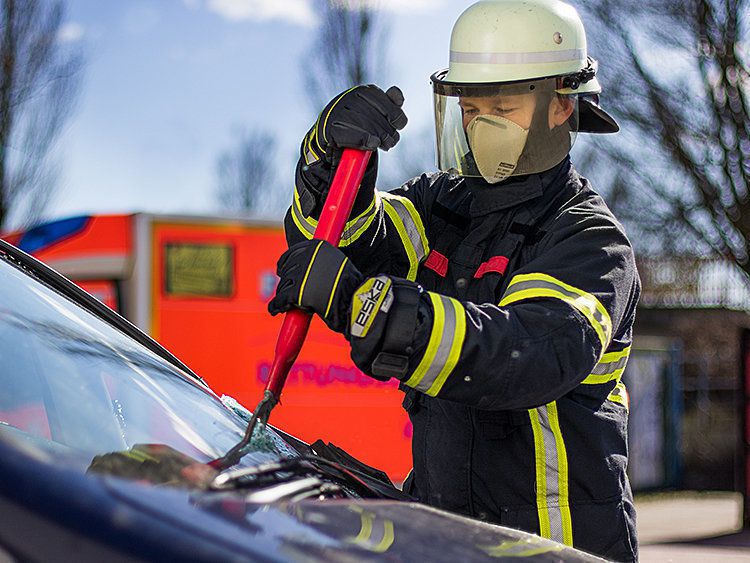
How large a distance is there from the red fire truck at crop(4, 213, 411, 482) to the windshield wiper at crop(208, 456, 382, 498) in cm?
538

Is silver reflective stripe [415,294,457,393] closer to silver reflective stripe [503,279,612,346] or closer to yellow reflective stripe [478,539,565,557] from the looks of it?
silver reflective stripe [503,279,612,346]

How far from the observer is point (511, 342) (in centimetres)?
187

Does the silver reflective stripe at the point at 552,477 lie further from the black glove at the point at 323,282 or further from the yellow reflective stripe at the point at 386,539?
the yellow reflective stripe at the point at 386,539

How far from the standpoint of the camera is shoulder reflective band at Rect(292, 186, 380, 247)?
92.9 inches

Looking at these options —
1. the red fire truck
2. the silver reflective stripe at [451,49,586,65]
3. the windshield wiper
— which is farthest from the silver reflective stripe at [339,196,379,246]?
the red fire truck

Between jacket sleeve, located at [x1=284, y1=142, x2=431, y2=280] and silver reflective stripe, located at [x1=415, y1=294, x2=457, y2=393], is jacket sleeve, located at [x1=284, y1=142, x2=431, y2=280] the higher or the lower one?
the higher one

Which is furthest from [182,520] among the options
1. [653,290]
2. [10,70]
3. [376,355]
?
[653,290]

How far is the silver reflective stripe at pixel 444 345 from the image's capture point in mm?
1817

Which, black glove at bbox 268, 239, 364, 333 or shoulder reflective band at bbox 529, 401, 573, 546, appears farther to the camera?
shoulder reflective band at bbox 529, 401, 573, 546

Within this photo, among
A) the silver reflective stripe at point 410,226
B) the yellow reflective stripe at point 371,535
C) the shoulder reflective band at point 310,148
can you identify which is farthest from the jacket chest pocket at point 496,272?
the yellow reflective stripe at point 371,535

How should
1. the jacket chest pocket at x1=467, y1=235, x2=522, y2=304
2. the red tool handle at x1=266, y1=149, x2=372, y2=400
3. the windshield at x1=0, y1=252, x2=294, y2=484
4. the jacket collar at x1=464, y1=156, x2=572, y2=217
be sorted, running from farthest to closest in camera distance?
the jacket collar at x1=464, y1=156, x2=572, y2=217 < the jacket chest pocket at x1=467, y1=235, x2=522, y2=304 < the red tool handle at x1=266, y1=149, x2=372, y2=400 < the windshield at x1=0, y1=252, x2=294, y2=484

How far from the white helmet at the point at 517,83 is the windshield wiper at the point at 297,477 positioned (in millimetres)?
841

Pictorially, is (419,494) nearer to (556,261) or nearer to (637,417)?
(556,261)

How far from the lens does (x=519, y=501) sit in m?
2.11
